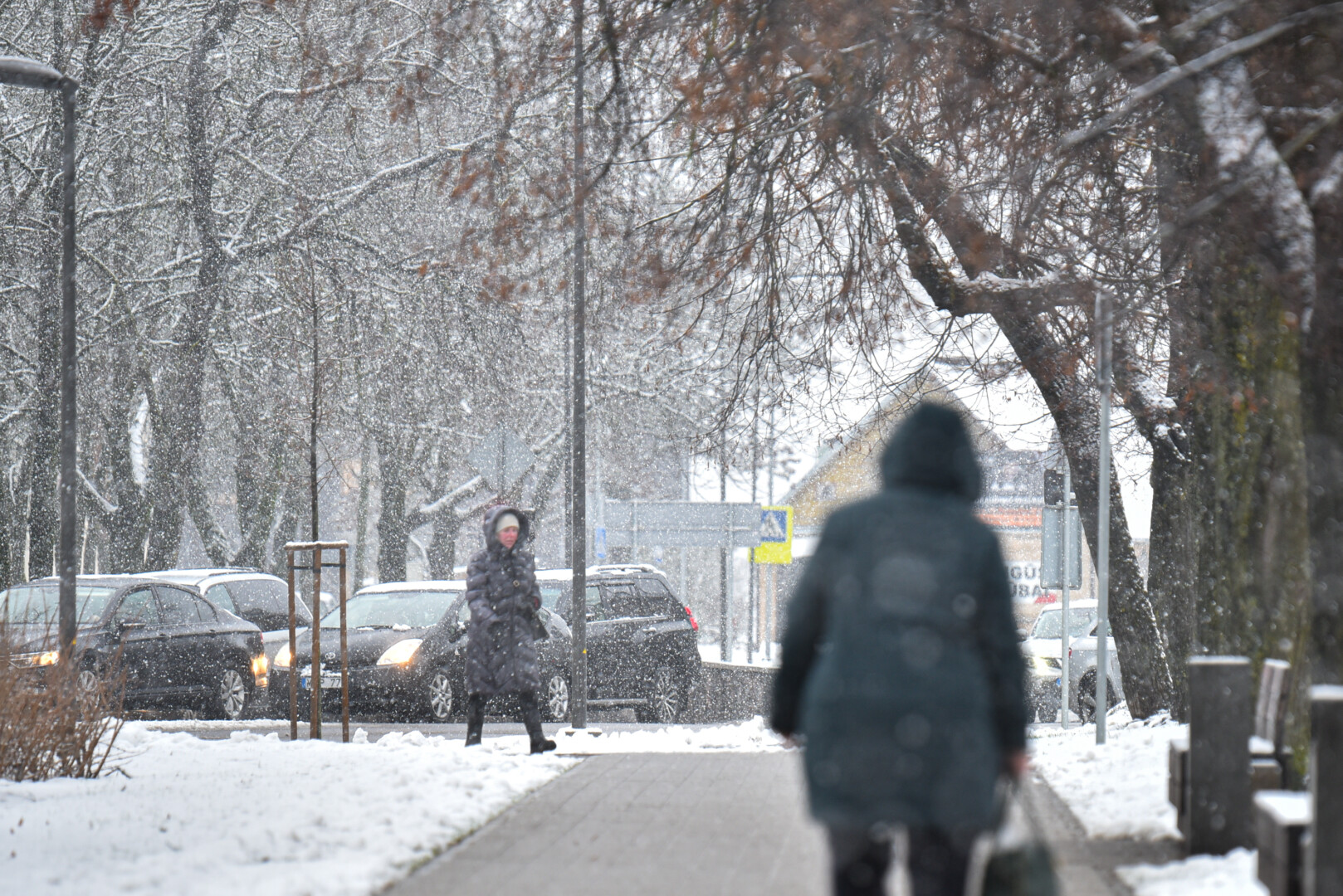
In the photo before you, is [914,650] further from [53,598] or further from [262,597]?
[262,597]

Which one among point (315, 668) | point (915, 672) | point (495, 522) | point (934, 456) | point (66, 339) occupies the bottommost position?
point (315, 668)

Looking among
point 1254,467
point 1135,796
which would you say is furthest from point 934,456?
point 1135,796

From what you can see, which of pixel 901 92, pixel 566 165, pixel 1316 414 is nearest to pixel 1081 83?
pixel 901 92

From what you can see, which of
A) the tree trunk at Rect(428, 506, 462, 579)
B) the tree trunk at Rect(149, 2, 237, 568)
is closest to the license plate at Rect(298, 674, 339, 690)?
the tree trunk at Rect(149, 2, 237, 568)

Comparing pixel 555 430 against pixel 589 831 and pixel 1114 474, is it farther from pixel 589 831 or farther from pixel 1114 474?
pixel 589 831

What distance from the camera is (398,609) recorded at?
17047 mm

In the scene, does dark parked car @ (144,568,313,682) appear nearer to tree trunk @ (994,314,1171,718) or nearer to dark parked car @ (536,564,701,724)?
dark parked car @ (536,564,701,724)

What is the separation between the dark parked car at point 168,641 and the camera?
15922mm

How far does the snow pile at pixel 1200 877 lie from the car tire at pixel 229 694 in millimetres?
12355

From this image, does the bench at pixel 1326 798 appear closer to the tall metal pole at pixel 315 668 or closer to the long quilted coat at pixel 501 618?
the long quilted coat at pixel 501 618

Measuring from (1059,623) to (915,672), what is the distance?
Answer: 18.0 metres

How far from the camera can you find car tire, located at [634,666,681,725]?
17.6 meters

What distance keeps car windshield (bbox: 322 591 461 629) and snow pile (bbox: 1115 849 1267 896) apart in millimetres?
11099

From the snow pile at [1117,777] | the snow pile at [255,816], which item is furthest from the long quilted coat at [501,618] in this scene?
the snow pile at [1117,777]
